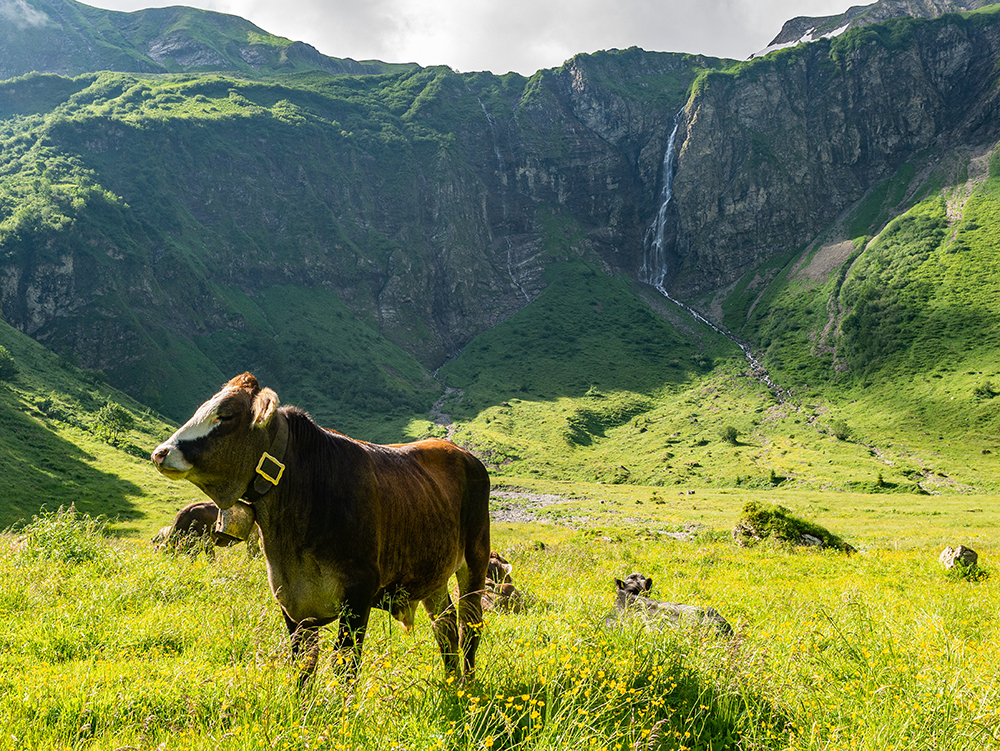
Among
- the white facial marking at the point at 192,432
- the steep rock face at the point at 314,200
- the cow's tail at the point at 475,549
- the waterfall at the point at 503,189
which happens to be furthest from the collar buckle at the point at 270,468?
the waterfall at the point at 503,189

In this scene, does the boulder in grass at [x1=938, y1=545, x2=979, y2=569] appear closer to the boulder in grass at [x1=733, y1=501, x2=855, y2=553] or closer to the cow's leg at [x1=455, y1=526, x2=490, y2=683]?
the boulder in grass at [x1=733, y1=501, x2=855, y2=553]

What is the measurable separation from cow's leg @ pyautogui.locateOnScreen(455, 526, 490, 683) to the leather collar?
2495 millimetres

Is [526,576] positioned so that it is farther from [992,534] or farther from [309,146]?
[309,146]

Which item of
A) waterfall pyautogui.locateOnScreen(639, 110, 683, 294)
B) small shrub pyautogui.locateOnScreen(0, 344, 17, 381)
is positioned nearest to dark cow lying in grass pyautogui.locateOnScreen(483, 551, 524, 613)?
small shrub pyautogui.locateOnScreen(0, 344, 17, 381)

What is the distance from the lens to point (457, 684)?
15.7 feet

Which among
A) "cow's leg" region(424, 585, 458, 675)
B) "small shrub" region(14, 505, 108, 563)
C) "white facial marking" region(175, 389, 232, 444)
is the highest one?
"white facial marking" region(175, 389, 232, 444)

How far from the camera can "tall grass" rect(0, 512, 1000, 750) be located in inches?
152

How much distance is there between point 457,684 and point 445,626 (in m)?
0.94

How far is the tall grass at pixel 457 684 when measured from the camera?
3.85 metres

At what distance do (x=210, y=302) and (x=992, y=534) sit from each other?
117 metres

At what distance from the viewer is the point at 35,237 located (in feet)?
291

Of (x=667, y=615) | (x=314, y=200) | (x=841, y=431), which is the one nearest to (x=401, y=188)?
(x=314, y=200)

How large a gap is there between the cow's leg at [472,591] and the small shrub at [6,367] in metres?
67.8

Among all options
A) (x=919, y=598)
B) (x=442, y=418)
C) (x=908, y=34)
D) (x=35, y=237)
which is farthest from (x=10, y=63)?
(x=908, y=34)
